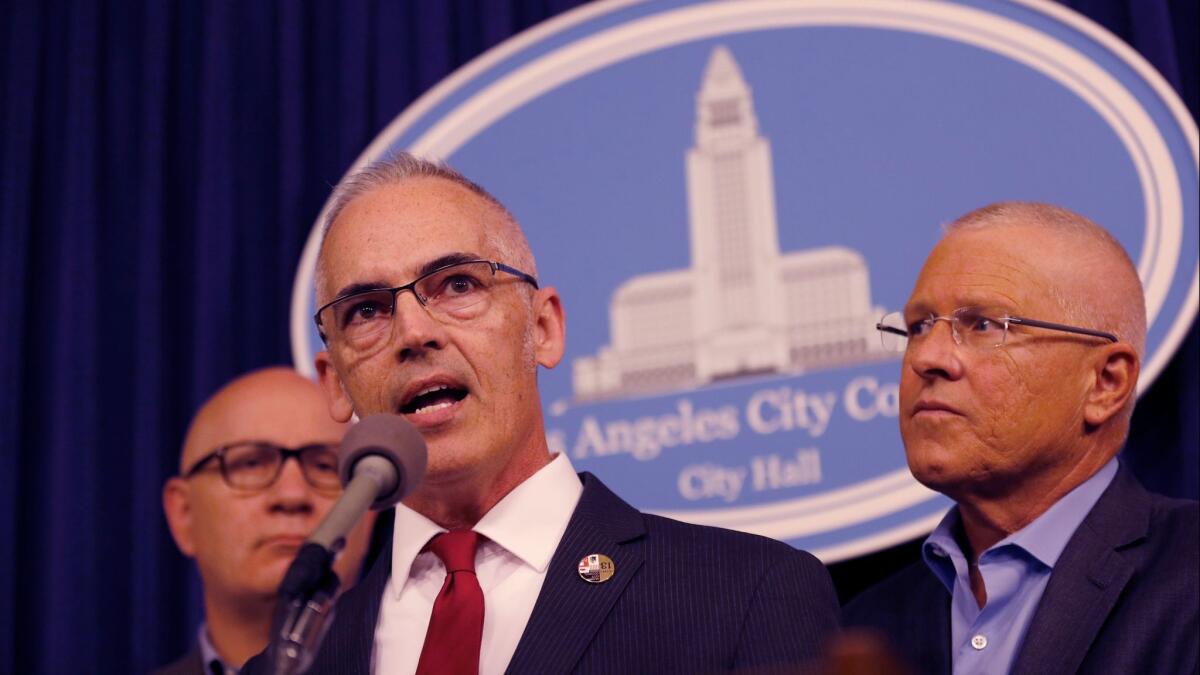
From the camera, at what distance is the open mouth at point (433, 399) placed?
1.71m

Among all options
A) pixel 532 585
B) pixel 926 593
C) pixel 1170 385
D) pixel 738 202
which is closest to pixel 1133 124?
pixel 1170 385

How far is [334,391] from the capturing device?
1.91 meters

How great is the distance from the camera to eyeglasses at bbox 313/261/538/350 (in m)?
1.75

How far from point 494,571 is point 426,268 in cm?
37

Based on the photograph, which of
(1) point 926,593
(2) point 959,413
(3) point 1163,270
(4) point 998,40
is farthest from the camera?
(4) point 998,40

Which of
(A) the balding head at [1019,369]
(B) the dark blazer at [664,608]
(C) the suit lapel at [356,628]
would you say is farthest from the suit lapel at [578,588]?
(A) the balding head at [1019,369]

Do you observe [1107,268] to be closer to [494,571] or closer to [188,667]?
[494,571]

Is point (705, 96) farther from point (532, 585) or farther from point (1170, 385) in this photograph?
point (532, 585)

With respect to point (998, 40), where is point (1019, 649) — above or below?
below

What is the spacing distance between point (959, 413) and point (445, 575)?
721 millimetres

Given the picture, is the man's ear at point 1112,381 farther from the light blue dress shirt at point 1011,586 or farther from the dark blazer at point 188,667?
the dark blazer at point 188,667

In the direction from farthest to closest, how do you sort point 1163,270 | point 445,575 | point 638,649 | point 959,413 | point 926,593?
point 1163,270 → point 926,593 → point 959,413 → point 445,575 → point 638,649

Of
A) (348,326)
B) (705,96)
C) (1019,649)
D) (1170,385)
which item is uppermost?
(705,96)

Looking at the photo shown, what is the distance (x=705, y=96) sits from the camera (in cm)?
291
